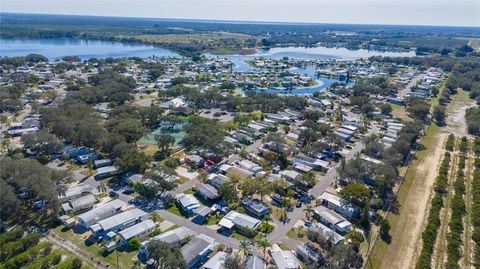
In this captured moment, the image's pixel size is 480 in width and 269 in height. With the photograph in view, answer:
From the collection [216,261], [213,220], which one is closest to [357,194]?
[213,220]

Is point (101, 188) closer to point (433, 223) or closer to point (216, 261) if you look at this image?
point (216, 261)

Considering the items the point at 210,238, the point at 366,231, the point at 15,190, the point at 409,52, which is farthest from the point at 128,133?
the point at 409,52

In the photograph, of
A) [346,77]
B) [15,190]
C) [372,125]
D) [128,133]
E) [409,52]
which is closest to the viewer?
[15,190]

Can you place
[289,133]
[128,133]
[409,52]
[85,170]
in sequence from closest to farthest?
[85,170] < [128,133] < [289,133] < [409,52]

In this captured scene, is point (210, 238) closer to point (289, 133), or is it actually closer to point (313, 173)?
point (313, 173)

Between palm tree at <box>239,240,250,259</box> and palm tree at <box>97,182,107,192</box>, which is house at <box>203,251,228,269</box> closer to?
palm tree at <box>239,240,250,259</box>

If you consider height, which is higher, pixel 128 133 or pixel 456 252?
pixel 128 133
